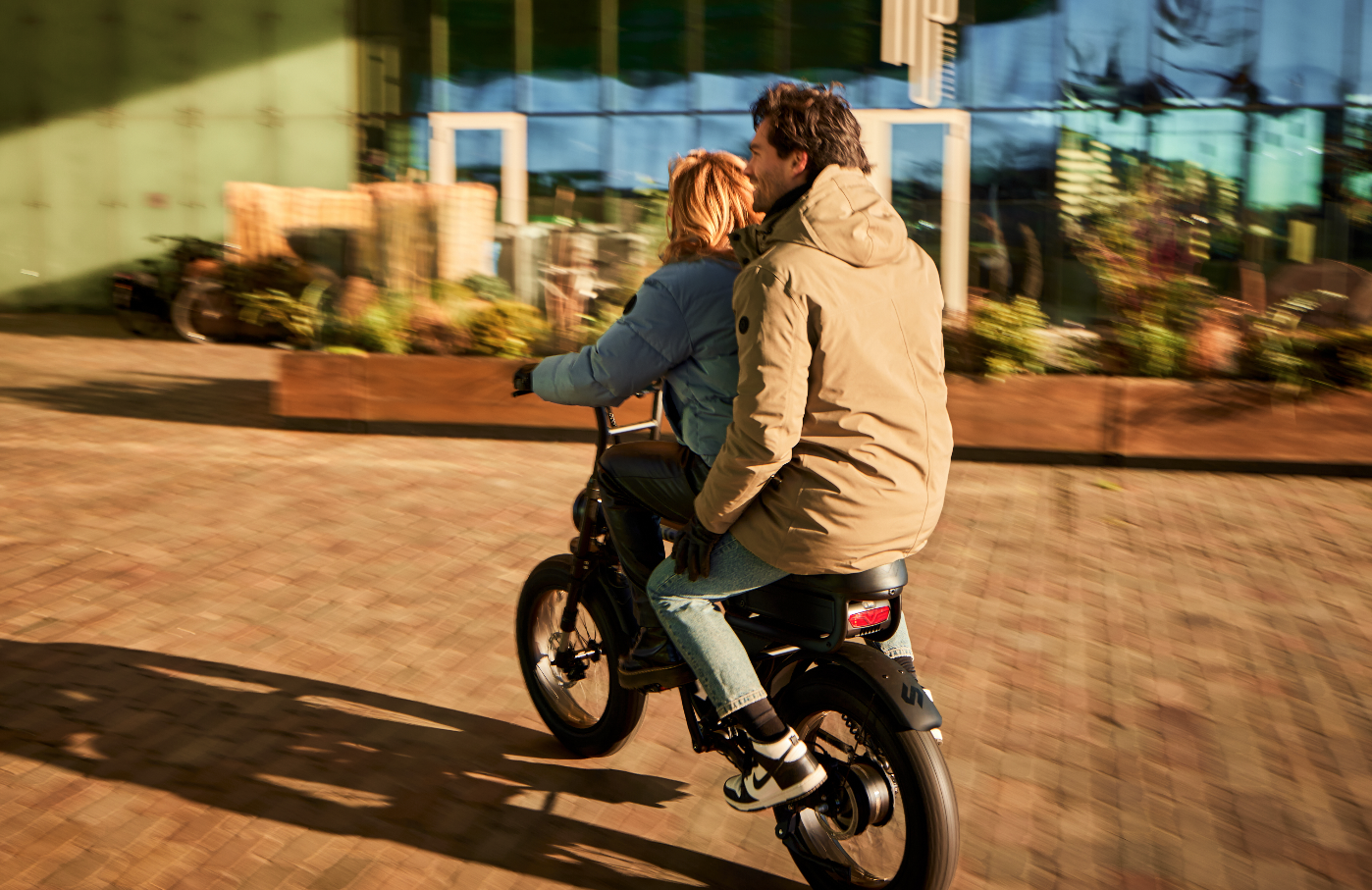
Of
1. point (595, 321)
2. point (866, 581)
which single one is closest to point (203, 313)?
point (595, 321)

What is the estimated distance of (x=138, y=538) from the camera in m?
6.40

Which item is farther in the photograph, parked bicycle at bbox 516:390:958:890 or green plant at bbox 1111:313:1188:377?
green plant at bbox 1111:313:1188:377

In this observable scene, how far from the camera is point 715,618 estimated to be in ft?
9.80

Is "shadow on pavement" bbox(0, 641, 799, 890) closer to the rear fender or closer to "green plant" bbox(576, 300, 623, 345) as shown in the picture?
the rear fender

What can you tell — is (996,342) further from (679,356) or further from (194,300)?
(194,300)

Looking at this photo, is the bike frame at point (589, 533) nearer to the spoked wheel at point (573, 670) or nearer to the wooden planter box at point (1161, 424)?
the spoked wheel at point (573, 670)

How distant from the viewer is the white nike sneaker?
9.25 feet

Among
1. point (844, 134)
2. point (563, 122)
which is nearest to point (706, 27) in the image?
point (563, 122)

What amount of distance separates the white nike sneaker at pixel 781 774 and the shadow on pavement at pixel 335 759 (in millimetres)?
406

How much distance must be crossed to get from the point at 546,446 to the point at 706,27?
473 inches

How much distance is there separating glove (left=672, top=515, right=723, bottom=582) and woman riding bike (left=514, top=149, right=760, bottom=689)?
0.15 meters

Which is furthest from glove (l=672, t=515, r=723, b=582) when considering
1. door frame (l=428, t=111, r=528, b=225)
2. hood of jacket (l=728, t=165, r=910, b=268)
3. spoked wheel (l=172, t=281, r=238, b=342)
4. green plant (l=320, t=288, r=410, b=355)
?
door frame (l=428, t=111, r=528, b=225)

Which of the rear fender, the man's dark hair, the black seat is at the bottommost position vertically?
the rear fender

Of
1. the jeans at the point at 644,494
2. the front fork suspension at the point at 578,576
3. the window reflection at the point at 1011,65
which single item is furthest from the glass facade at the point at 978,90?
the jeans at the point at 644,494
